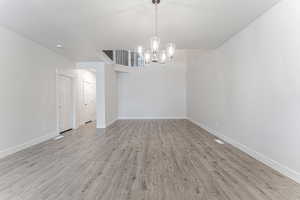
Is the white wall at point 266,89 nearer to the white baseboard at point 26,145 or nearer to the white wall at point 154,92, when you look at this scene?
the white wall at point 154,92

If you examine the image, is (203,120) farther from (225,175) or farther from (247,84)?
(225,175)

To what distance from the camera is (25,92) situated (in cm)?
419

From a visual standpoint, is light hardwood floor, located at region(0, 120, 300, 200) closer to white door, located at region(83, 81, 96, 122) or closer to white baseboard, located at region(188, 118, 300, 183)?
white baseboard, located at region(188, 118, 300, 183)

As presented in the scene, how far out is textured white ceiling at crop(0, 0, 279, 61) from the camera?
2764 millimetres

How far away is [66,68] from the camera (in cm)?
611

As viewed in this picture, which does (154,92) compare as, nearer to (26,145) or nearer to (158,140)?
(158,140)

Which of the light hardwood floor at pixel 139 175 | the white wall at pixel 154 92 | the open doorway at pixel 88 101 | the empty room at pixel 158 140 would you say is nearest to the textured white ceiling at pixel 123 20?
the empty room at pixel 158 140

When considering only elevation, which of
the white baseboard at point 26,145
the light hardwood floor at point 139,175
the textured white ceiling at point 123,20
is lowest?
the light hardwood floor at point 139,175

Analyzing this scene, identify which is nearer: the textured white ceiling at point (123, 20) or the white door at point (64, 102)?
the textured white ceiling at point (123, 20)

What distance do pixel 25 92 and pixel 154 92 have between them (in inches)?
270

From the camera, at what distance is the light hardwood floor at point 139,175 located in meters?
2.18

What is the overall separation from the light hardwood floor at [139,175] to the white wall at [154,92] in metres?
5.91

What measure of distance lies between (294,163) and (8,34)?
5.92m

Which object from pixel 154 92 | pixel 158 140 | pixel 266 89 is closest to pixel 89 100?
pixel 154 92
